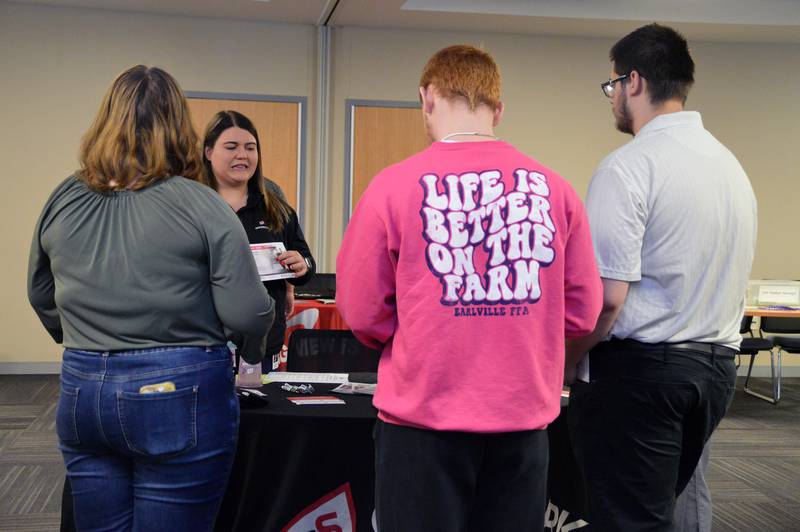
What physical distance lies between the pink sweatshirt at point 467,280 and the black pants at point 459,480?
0.04m

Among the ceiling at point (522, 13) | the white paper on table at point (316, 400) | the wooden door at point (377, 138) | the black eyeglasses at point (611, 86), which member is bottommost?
the white paper on table at point (316, 400)

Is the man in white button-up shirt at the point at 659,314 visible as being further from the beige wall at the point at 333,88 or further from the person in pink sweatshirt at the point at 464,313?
the beige wall at the point at 333,88

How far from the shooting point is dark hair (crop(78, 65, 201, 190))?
1523 millimetres

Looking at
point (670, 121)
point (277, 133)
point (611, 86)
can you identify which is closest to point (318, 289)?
point (277, 133)

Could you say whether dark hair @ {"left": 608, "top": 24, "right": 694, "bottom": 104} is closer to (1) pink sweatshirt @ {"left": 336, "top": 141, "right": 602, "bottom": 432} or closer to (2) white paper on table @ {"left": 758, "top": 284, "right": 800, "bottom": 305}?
(1) pink sweatshirt @ {"left": 336, "top": 141, "right": 602, "bottom": 432}

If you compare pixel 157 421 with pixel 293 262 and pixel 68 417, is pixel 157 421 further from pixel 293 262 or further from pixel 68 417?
pixel 293 262

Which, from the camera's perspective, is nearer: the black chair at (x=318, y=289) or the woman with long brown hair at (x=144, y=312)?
the woman with long brown hair at (x=144, y=312)

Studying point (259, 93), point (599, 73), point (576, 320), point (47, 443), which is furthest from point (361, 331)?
point (599, 73)

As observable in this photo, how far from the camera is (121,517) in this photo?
154cm

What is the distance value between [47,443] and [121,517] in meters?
3.14

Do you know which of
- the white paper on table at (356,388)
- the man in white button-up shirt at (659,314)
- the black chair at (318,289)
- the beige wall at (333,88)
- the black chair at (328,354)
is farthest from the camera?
the beige wall at (333,88)

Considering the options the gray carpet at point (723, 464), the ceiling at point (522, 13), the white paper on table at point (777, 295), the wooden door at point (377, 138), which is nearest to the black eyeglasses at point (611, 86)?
the gray carpet at point (723, 464)

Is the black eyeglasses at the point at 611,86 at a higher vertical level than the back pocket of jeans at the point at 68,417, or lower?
higher

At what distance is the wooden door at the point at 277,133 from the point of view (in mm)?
6613
